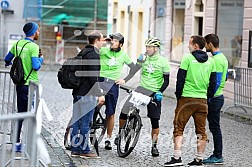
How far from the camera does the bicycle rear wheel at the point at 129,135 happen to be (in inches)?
412

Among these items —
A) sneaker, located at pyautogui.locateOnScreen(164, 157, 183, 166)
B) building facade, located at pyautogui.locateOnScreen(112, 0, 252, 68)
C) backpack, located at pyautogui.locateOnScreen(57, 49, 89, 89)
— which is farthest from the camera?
building facade, located at pyautogui.locateOnScreen(112, 0, 252, 68)

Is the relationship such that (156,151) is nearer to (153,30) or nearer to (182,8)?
(182,8)

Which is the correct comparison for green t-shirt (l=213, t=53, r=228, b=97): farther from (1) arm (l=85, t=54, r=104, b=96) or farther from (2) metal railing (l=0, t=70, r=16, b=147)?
(2) metal railing (l=0, t=70, r=16, b=147)

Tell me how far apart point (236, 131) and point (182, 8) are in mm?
12342

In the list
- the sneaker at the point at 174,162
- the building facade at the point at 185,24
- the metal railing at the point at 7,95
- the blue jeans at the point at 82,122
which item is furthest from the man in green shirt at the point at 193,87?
the building facade at the point at 185,24

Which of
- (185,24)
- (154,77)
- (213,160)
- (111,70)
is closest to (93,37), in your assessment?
(111,70)

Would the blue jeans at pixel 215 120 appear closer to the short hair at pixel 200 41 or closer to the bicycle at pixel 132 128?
the bicycle at pixel 132 128

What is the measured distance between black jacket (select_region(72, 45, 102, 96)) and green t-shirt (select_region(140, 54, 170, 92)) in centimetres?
82

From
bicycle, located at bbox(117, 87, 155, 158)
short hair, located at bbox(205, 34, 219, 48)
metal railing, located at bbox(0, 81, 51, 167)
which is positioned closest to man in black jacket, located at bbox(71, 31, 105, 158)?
bicycle, located at bbox(117, 87, 155, 158)

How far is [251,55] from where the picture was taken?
1991cm

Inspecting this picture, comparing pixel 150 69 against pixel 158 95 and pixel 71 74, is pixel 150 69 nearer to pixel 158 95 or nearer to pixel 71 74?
pixel 158 95

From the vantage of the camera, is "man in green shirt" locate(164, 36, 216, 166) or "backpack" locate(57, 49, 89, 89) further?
"backpack" locate(57, 49, 89, 89)

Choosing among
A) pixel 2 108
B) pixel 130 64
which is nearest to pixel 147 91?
pixel 130 64

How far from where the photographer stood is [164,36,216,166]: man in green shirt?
968 centimetres
